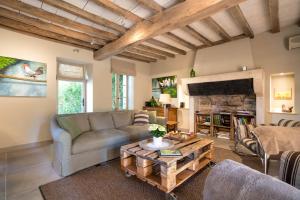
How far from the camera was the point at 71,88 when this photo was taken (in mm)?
4535

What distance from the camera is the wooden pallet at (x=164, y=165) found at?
66.9 inches

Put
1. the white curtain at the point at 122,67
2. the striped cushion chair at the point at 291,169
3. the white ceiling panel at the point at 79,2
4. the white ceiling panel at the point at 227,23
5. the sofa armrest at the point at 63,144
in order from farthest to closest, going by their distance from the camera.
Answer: the white curtain at the point at 122,67 → the white ceiling panel at the point at 227,23 → the white ceiling panel at the point at 79,2 → the sofa armrest at the point at 63,144 → the striped cushion chair at the point at 291,169

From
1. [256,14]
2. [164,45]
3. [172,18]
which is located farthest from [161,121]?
[256,14]

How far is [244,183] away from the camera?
757 millimetres

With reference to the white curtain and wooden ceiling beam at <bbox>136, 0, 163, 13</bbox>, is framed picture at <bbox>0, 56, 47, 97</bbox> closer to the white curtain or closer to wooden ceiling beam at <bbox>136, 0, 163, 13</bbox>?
the white curtain

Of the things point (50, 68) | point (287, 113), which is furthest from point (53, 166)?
point (287, 113)

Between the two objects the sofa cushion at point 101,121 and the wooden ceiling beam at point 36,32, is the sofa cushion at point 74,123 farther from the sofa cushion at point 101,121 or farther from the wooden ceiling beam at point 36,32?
the wooden ceiling beam at point 36,32

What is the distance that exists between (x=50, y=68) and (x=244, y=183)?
4.33 meters

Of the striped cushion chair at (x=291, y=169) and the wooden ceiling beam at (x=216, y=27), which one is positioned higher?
the wooden ceiling beam at (x=216, y=27)

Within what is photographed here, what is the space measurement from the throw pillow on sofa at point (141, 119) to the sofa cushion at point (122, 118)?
13 centimetres

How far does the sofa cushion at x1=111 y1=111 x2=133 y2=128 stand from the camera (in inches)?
143

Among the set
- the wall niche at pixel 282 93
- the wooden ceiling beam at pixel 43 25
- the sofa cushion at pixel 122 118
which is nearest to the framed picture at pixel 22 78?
the wooden ceiling beam at pixel 43 25

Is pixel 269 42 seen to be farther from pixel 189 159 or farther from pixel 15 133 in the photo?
pixel 15 133

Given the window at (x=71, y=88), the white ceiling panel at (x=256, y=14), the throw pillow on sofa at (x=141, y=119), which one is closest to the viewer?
the white ceiling panel at (x=256, y=14)
